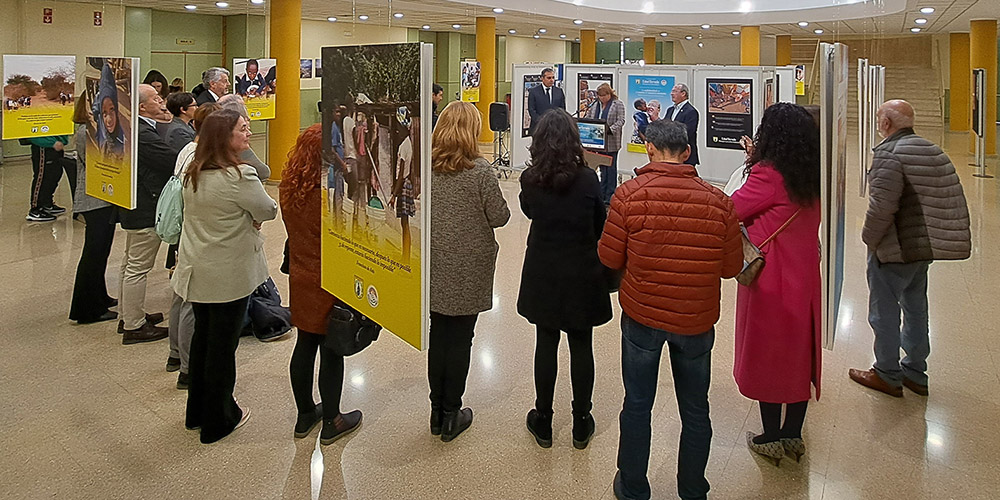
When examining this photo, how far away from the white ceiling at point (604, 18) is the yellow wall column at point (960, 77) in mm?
200

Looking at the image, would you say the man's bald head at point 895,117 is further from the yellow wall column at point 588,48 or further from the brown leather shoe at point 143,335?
the yellow wall column at point 588,48

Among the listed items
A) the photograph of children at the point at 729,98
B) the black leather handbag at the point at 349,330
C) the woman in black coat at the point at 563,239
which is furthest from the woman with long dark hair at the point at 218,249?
the photograph of children at the point at 729,98

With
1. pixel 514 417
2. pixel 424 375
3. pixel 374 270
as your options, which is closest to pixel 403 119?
pixel 374 270

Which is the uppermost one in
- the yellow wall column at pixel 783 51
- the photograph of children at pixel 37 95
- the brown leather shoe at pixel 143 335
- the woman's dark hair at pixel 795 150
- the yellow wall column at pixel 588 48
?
the yellow wall column at pixel 588 48

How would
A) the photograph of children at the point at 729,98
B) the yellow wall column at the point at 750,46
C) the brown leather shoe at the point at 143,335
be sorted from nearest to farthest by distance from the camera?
the brown leather shoe at the point at 143,335 < the photograph of children at the point at 729,98 < the yellow wall column at the point at 750,46

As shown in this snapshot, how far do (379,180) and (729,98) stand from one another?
26.2 feet

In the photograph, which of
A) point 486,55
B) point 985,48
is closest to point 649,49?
point 486,55

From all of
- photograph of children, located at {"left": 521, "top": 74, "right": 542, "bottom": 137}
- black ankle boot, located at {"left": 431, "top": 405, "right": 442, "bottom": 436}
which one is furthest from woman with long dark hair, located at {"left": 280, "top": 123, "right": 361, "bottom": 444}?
photograph of children, located at {"left": 521, "top": 74, "right": 542, "bottom": 137}

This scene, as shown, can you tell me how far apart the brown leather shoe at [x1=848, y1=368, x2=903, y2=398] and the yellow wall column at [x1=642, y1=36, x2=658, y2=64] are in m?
9.23

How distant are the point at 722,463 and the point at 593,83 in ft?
25.9

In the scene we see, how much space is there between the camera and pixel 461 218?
2932mm

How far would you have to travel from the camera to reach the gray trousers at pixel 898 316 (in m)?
3.72

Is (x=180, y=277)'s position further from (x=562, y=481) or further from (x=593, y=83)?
(x=593, y=83)

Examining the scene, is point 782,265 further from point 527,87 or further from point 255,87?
point 255,87
